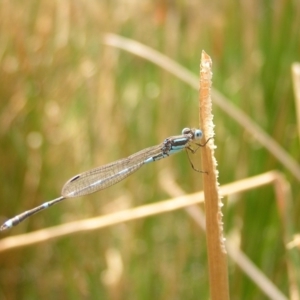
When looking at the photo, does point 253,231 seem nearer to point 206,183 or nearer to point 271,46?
point 271,46

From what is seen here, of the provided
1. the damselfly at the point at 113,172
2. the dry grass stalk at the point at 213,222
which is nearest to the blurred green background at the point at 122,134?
the damselfly at the point at 113,172

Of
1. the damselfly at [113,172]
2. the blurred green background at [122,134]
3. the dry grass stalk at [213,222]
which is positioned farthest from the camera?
the blurred green background at [122,134]

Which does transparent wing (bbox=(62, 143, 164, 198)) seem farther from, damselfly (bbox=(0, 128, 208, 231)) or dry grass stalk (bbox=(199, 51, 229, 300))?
dry grass stalk (bbox=(199, 51, 229, 300))

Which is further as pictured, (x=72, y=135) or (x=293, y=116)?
(x=72, y=135)

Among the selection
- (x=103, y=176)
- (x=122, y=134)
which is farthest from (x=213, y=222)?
(x=122, y=134)

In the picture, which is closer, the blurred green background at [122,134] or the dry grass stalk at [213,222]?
the dry grass stalk at [213,222]

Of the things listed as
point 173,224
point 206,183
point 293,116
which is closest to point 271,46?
point 293,116

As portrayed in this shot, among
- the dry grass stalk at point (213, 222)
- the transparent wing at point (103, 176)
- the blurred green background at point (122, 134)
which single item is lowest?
the dry grass stalk at point (213, 222)

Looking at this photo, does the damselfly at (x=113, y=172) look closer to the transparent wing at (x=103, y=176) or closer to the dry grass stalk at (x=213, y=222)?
the transparent wing at (x=103, y=176)

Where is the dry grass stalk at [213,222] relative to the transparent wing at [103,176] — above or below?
below
